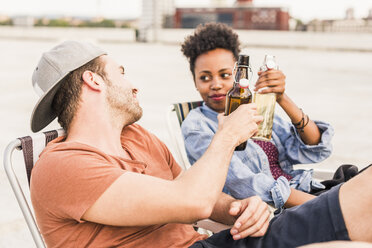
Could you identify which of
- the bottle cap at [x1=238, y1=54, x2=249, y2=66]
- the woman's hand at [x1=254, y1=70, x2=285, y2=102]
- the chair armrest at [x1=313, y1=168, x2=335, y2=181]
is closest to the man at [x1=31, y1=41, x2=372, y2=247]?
the bottle cap at [x1=238, y1=54, x2=249, y2=66]

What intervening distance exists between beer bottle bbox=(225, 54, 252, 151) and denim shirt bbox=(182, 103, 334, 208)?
26cm

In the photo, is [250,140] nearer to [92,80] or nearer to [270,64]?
[270,64]

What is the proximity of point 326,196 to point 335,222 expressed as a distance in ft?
0.40

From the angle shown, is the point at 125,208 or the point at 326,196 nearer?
the point at 125,208

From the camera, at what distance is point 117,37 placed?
34188 mm

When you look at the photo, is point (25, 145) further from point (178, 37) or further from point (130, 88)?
point (178, 37)

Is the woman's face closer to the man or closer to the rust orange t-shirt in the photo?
the man

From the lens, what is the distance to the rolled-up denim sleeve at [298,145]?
2.74 meters

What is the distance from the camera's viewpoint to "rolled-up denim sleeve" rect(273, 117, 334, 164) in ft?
8.98

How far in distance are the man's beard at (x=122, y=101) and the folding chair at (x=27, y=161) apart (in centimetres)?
40

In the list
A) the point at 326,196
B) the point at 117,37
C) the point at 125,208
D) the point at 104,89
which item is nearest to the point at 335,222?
the point at 326,196

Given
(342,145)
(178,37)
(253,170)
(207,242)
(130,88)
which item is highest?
(178,37)

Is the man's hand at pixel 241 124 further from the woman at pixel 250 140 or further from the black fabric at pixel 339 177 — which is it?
the black fabric at pixel 339 177

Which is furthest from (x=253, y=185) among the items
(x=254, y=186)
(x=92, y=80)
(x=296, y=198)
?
(x=92, y=80)
